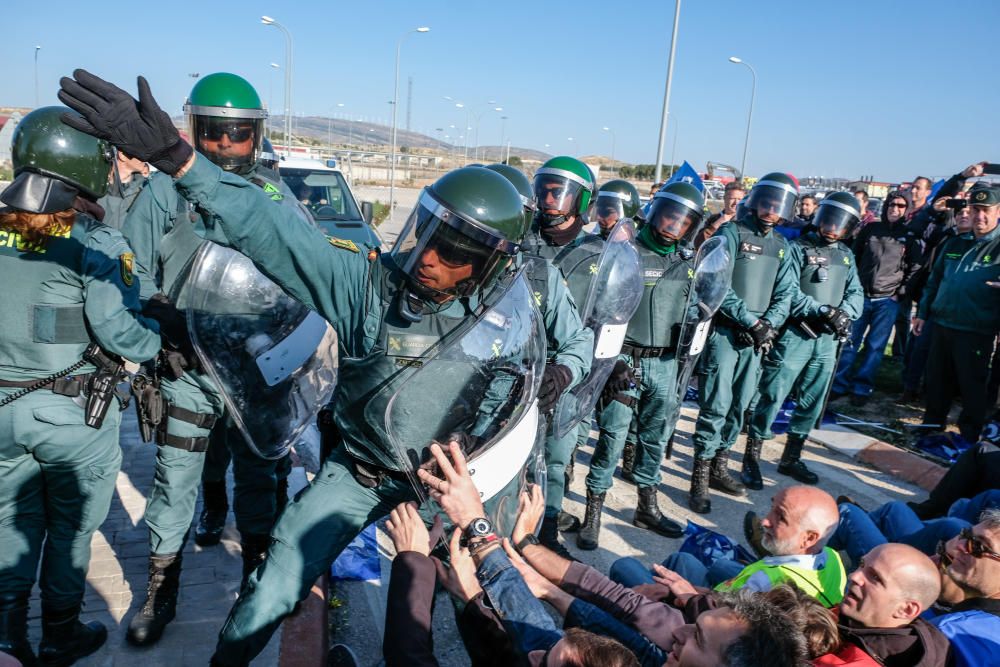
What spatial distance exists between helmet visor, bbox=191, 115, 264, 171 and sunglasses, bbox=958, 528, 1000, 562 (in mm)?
3421

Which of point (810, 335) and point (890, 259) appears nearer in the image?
point (810, 335)

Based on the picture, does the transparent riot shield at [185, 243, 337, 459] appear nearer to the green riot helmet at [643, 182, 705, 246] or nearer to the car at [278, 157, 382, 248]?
the green riot helmet at [643, 182, 705, 246]

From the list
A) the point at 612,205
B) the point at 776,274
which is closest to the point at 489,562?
the point at 612,205

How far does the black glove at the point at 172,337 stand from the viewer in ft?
9.27

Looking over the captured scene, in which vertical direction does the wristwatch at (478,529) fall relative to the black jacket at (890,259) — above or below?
below

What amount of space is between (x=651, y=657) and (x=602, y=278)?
207 cm

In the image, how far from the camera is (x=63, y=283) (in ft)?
7.79

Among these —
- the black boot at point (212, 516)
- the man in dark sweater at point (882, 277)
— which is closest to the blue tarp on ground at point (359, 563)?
the black boot at point (212, 516)

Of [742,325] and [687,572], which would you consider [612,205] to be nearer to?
[742,325]

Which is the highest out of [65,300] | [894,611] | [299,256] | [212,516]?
[299,256]

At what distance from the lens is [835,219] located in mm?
5375

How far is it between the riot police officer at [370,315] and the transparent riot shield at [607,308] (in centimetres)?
158

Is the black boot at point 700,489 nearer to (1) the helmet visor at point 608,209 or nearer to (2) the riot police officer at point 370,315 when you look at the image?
(1) the helmet visor at point 608,209

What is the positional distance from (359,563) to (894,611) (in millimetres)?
2299
